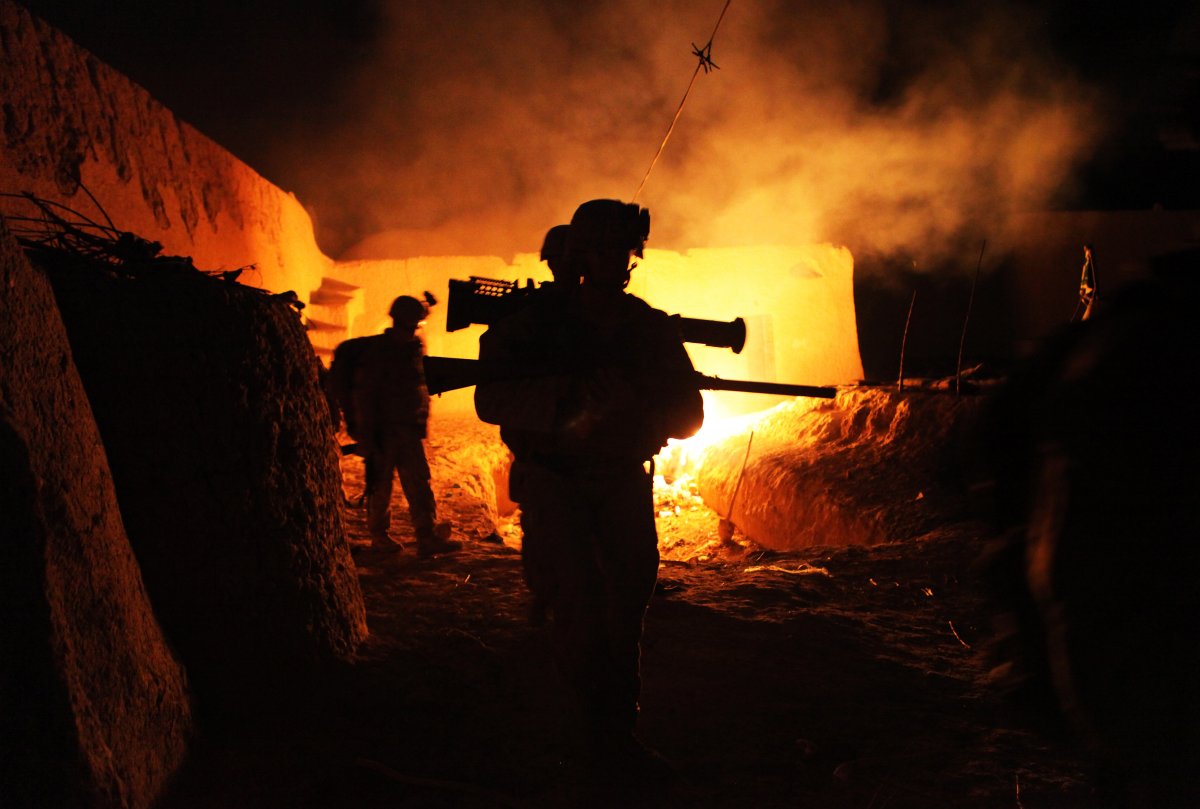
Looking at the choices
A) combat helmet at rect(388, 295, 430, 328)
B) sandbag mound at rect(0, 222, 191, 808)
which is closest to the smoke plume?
combat helmet at rect(388, 295, 430, 328)

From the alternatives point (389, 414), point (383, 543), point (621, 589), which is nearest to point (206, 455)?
point (621, 589)

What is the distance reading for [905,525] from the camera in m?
5.50

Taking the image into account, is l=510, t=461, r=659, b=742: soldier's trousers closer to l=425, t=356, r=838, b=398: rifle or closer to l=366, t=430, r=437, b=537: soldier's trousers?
l=425, t=356, r=838, b=398: rifle

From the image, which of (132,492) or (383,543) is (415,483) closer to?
(383,543)

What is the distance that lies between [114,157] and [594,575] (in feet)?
18.6

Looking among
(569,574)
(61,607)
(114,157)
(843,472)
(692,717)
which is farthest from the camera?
(843,472)

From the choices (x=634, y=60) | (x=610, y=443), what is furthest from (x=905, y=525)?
(x=634, y=60)

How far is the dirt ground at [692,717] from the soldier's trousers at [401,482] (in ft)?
2.85

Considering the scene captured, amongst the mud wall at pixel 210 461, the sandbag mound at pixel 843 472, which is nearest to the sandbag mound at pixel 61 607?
the mud wall at pixel 210 461

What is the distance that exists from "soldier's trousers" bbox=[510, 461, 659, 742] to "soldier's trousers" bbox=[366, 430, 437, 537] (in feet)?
9.24

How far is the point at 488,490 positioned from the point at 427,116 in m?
10.6

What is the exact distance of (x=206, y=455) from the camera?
2371mm

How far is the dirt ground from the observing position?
2.13 m

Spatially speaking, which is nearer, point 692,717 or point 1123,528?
point 1123,528
